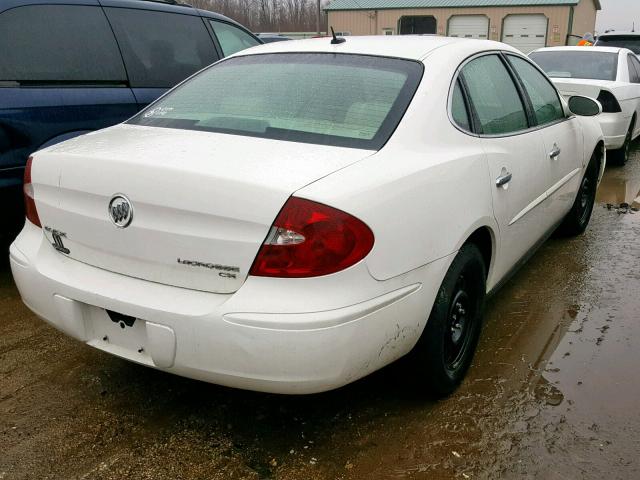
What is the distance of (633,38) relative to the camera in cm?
1277

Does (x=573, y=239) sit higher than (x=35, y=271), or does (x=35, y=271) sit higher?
(x=35, y=271)

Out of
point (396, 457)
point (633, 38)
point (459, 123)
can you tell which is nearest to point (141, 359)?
point (396, 457)

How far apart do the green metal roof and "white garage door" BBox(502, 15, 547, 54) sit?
2.44 feet

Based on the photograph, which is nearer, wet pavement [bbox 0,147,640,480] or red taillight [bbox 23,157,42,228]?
wet pavement [bbox 0,147,640,480]

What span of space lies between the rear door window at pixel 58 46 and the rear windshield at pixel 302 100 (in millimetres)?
1199

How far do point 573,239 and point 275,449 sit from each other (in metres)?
3.59

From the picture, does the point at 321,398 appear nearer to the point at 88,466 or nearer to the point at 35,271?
the point at 88,466

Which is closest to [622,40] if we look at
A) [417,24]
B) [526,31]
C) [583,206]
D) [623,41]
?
[623,41]

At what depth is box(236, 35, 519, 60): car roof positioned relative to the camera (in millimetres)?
2852

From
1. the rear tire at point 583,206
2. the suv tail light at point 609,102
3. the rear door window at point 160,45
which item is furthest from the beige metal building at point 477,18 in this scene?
the rear door window at point 160,45

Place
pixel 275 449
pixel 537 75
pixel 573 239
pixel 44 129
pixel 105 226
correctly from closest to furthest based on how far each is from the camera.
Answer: pixel 105 226 < pixel 275 449 < pixel 44 129 < pixel 537 75 < pixel 573 239

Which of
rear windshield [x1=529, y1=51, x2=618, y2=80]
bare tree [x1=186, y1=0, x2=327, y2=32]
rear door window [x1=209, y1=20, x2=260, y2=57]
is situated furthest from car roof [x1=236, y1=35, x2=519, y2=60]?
bare tree [x1=186, y1=0, x2=327, y2=32]

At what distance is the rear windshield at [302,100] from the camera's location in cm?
243

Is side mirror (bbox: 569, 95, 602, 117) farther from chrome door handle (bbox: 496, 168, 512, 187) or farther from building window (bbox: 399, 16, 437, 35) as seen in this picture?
building window (bbox: 399, 16, 437, 35)
